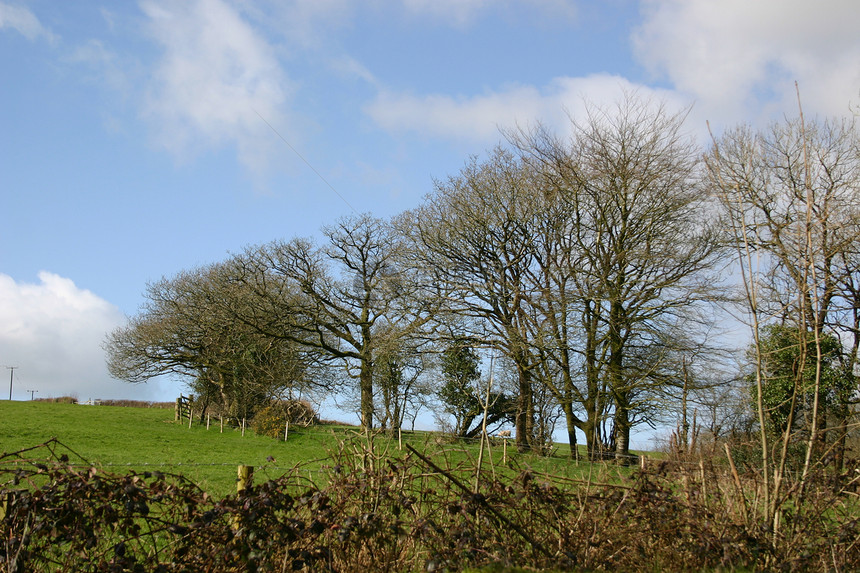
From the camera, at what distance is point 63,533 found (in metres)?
4.13

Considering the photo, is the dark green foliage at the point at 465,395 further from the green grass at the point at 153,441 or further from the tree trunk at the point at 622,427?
the tree trunk at the point at 622,427

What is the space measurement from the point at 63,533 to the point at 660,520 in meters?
3.84

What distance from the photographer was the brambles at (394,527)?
411cm

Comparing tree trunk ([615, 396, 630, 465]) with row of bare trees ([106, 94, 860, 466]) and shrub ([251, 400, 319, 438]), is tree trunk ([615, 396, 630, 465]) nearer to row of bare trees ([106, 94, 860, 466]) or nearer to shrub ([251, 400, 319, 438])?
row of bare trees ([106, 94, 860, 466])

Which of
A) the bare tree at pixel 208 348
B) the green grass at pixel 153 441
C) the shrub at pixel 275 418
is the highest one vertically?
the bare tree at pixel 208 348

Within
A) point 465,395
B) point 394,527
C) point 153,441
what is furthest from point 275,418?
point 394,527

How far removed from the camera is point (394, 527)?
4.05m

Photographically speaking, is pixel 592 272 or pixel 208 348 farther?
pixel 208 348

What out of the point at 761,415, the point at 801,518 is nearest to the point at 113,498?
the point at 761,415

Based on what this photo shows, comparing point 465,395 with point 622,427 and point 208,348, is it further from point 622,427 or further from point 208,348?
point 208,348

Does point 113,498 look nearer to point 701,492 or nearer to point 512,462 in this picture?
point 512,462

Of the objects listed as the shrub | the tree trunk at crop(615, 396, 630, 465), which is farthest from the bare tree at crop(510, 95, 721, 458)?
the shrub

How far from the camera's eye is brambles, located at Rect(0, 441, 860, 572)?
411cm

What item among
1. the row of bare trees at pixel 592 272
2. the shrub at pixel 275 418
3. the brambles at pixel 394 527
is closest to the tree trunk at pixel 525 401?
the row of bare trees at pixel 592 272
